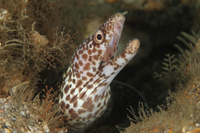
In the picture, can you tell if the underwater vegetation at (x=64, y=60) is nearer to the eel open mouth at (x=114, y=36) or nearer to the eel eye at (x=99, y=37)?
the eel eye at (x=99, y=37)

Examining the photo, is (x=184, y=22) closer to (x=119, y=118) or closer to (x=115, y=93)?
(x=115, y=93)

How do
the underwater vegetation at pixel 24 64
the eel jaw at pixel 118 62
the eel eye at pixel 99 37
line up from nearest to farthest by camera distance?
the underwater vegetation at pixel 24 64 < the eel jaw at pixel 118 62 < the eel eye at pixel 99 37

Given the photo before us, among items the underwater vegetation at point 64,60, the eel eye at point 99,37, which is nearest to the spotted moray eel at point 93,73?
the eel eye at point 99,37

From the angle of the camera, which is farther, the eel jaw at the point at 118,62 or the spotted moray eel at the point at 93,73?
the spotted moray eel at the point at 93,73

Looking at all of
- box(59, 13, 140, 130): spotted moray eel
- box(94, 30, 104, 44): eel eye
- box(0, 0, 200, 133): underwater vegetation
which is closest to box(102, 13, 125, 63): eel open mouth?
box(59, 13, 140, 130): spotted moray eel

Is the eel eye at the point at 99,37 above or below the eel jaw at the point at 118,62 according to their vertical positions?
above

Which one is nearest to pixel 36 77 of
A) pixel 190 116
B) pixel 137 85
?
pixel 190 116

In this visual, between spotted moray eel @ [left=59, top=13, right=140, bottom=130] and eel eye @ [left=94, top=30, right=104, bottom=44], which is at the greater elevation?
eel eye @ [left=94, top=30, right=104, bottom=44]

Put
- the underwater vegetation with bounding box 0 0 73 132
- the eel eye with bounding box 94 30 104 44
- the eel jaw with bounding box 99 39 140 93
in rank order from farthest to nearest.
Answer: the eel eye with bounding box 94 30 104 44 → the eel jaw with bounding box 99 39 140 93 → the underwater vegetation with bounding box 0 0 73 132

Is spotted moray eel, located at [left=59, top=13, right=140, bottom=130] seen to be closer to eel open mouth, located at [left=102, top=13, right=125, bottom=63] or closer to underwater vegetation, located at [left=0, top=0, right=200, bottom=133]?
eel open mouth, located at [left=102, top=13, right=125, bottom=63]
